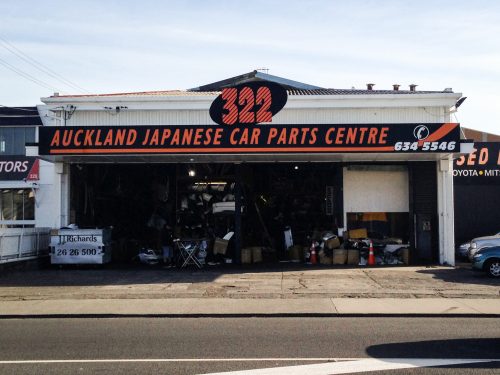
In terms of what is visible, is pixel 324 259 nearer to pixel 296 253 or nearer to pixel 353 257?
pixel 353 257

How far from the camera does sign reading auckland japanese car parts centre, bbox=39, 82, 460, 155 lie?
789 inches

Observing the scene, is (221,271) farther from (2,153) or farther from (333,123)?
(2,153)

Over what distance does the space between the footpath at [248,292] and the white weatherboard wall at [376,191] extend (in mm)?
3188

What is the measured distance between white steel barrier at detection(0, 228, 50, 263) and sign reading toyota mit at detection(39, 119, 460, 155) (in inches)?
114

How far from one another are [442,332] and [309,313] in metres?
2.87

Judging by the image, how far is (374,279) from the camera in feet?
58.3

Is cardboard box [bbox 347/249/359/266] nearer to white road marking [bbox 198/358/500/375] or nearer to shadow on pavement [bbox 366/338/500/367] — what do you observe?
shadow on pavement [bbox 366/338/500/367]

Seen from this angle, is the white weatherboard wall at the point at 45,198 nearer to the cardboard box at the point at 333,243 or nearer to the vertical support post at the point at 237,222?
the vertical support post at the point at 237,222

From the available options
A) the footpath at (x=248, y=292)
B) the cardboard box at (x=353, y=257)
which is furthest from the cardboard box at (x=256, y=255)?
the cardboard box at (x=353, y=257)

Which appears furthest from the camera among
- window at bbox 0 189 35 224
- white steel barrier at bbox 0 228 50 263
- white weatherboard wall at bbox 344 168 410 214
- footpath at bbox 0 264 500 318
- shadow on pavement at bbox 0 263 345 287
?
window at bbox 0 189 35 224

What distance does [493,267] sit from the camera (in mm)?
18188

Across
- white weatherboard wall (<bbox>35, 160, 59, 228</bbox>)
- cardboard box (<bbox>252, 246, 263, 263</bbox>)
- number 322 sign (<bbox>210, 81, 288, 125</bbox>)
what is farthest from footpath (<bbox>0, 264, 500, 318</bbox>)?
number 322 sign (<bbox>210, 81, 288, 125</bbox>)

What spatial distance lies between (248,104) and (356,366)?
14.4m

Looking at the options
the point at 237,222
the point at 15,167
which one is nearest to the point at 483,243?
the point at 237,222
